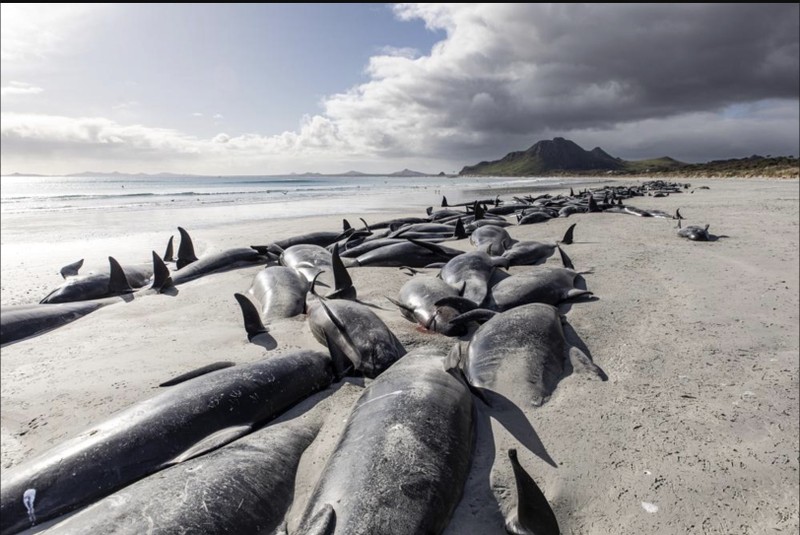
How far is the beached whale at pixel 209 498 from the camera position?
1955mm

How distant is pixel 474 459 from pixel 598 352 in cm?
200

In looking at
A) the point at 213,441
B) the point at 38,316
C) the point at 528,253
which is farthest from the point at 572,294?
the point at 38,316

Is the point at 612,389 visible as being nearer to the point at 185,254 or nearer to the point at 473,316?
the point at 473,316

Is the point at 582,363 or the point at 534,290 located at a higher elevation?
the point at 534,290

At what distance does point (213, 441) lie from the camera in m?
2.72

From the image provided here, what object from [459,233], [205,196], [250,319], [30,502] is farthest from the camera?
[205,196]

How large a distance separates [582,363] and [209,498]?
301cm

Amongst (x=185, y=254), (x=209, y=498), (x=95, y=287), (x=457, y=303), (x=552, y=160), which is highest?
(x=552, y=160)

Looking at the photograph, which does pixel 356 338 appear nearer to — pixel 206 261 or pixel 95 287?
pixel 206 261

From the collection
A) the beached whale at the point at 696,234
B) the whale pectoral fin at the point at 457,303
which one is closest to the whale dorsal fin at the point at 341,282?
the whale pectoral fin at the point at 457,303

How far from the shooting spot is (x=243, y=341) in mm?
4566

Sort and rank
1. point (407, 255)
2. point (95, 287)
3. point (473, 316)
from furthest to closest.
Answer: point (407, 255)
point (95, 287)
point (473, 316)

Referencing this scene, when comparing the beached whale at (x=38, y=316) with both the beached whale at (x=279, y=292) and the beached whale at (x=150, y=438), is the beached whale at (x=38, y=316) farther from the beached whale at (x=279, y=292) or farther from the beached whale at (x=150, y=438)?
the beached whale at (x=150, y=438)

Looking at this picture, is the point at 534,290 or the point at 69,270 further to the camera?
the point at 69,270
